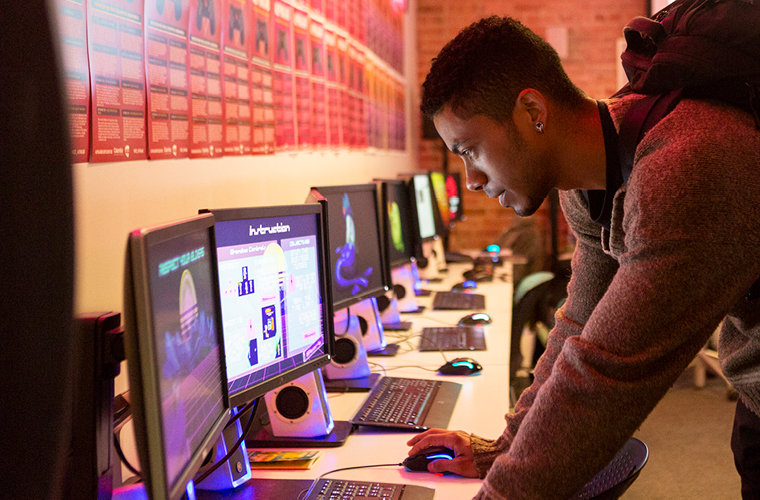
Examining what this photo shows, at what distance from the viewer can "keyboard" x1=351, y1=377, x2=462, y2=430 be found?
1.53 metres

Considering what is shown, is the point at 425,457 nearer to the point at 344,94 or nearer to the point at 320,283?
the point at 320,283

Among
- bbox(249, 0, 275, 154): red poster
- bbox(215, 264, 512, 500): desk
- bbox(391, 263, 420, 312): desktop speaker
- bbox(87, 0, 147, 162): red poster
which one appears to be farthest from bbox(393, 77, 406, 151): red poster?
bbox(87, 0, 147, 162): red poster

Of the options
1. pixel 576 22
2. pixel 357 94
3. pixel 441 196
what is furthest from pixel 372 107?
pixel 576 22

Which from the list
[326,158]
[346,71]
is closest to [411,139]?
[346,71]

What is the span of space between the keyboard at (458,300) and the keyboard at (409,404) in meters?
1.07

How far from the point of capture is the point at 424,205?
334 cm

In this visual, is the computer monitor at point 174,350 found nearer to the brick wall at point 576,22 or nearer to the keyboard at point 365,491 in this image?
the keyboard at point 365,491

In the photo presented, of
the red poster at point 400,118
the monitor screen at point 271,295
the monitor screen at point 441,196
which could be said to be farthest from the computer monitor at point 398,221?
the red poster at point 400,118

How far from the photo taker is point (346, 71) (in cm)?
337

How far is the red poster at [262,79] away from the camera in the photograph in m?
2.07

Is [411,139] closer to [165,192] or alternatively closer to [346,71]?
[346,71]

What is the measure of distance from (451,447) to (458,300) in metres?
1.73

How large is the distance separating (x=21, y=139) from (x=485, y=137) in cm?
97

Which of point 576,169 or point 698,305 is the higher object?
point 576,169
